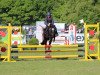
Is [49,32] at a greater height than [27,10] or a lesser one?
lesser

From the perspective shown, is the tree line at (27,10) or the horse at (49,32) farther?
the tree line at (27,10)

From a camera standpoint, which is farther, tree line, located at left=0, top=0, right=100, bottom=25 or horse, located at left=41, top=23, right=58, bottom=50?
tree line, located at left=0, top=0, right=100, bottom=25

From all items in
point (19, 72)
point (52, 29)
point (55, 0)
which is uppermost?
point (55, 0)

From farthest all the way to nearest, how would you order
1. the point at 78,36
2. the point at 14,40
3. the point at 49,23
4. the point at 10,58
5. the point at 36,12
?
the point at 36,12
the point at 78,36
the point at 14,40
the point at 49,23
the point at 10,58

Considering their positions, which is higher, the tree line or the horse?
the tree line

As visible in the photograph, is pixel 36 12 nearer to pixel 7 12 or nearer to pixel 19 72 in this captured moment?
pixel 7 12

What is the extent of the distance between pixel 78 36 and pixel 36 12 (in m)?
55.8

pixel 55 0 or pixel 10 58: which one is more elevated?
pixel 55 0

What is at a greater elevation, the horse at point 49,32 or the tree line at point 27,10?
the tree line at point 27,10

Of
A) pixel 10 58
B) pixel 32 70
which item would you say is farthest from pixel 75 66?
pixel 10 58

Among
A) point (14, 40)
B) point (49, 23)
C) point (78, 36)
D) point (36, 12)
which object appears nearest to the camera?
point (49, 23)

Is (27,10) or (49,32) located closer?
(49,32)

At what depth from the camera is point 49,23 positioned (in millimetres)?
19625

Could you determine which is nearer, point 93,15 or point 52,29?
point 52,29
